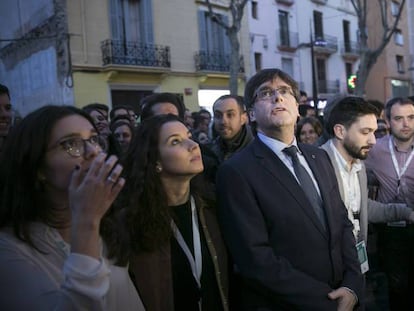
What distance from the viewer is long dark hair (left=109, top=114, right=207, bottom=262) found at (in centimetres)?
225

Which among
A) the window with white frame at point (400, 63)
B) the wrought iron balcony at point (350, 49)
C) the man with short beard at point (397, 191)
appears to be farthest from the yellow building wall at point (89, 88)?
the window with white frame at point (400, 63)

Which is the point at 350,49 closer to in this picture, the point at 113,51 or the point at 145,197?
the point at 113,51

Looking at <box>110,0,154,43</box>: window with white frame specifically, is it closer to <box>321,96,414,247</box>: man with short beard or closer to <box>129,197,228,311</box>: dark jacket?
<box>321,96,414,247</box>: man with short beard

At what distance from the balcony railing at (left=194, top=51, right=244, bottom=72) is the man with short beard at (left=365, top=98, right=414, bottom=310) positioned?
53.0 ft

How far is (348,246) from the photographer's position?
248 centimetres

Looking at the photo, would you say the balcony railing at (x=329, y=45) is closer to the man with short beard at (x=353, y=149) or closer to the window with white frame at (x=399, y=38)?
the window with white frame at (x=399, y=38)

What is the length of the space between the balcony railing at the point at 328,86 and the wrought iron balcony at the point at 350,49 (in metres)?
2.22

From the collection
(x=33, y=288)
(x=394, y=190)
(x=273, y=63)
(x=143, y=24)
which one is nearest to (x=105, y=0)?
(x=143, y=24)

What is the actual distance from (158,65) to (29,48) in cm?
528

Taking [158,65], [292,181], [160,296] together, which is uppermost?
[158,65]

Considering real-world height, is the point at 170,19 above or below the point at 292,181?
above

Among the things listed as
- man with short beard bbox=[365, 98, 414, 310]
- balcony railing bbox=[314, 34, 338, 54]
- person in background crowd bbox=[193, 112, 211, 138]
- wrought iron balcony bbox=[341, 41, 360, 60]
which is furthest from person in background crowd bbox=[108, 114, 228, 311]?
wrought iron balcony bbox=[341, 41, 360, 60]

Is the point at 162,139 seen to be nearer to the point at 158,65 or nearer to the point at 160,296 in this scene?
the point at 160,296

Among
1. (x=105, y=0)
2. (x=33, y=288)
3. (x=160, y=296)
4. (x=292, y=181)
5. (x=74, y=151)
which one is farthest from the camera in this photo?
(x=105, y=0)
